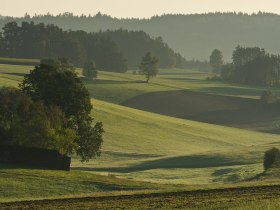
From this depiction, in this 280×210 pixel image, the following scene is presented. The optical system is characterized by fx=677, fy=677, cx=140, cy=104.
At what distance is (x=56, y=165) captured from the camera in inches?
1929

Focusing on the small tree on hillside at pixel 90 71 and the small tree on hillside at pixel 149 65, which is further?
the small tree on hillside at pixel 149 65

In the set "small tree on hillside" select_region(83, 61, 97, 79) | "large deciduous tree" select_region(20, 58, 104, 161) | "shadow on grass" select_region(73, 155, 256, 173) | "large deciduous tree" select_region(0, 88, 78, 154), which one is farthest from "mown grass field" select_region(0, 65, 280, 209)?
"small tree on hillside" select_region(83, 61, 97, 79)

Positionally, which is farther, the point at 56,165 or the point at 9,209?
the point at 56,165

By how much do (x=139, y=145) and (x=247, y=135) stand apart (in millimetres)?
35770

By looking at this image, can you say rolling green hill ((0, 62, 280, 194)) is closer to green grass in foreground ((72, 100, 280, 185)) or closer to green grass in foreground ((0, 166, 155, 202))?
green grass in foreground ((72, 100, 280, 185))

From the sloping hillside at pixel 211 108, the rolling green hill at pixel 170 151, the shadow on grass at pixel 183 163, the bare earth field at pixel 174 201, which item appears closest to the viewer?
the bare earth field at pixel 174 201

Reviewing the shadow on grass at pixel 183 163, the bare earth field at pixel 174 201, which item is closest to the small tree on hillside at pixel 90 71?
the shadow on grass at pixel 183 163

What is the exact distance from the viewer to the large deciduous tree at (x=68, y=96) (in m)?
59.3

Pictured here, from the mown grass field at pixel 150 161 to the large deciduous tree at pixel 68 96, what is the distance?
3273 millimetres

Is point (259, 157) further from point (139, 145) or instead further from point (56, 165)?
point (56, 165)

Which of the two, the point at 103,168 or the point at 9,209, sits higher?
the point at 9,209

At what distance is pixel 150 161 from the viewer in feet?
249

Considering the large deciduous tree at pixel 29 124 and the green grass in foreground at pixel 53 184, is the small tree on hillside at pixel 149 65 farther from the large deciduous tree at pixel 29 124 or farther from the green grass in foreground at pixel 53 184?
the green grass in foreground at pixel 53 184

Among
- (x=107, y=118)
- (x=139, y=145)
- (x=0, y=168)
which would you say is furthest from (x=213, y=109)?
(x=0, y=168)
